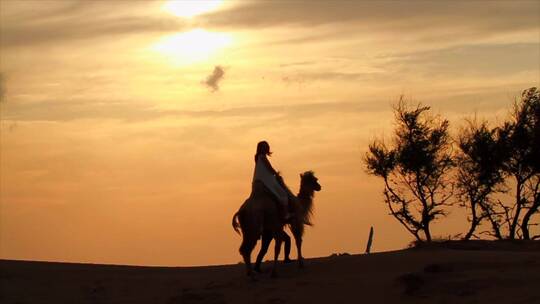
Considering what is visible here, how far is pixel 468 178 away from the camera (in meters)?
42.8

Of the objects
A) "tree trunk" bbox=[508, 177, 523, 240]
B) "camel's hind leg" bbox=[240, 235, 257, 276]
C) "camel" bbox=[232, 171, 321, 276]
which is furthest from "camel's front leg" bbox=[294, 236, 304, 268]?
"tree trunk" bbox=[508, 177, 523, 240]

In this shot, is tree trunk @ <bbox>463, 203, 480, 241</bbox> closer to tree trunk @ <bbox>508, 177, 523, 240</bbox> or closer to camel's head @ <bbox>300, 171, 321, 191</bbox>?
tree trunk @ <bbox>508, 177, 523, 240</bbox>

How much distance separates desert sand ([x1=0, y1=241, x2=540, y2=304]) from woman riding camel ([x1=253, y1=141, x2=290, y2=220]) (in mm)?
1470

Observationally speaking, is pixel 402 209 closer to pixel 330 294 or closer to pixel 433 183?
pixel 433 183

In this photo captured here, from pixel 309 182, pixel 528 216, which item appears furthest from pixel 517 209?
pixel 309 182

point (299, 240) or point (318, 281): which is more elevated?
point (299, 240)

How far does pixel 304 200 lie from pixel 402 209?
21.2m

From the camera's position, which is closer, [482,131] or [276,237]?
[276,237]

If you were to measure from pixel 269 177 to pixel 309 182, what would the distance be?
177 cm

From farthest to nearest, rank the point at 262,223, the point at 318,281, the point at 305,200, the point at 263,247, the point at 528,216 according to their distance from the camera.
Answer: the point at 528,216 → the point at 305,200 → the point at 263,247 → the point at 262,223 → the point at 318,281

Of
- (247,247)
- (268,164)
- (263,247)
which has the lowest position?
(247,247)

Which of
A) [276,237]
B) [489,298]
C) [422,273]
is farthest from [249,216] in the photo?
[489,298]

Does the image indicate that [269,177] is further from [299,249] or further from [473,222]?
[473,222]

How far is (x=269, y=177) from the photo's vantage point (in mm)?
21672
